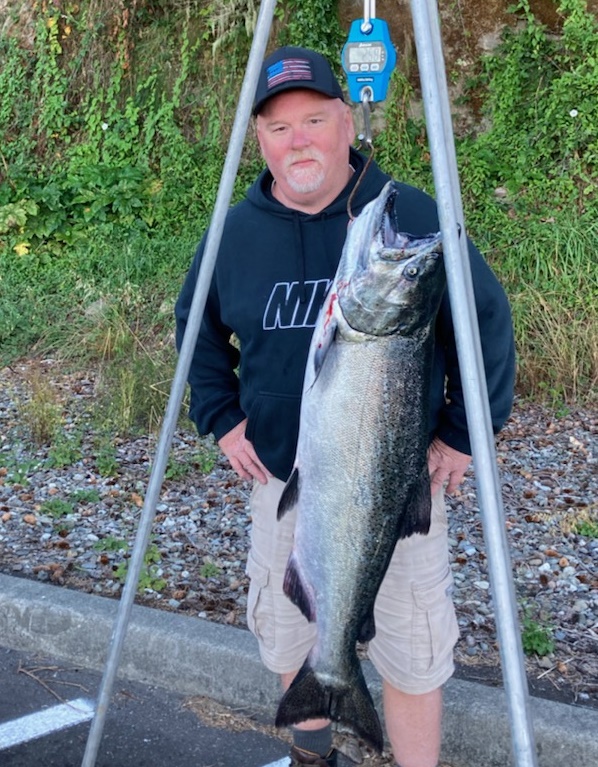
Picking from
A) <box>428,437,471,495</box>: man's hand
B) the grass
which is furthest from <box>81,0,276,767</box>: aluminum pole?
the grass

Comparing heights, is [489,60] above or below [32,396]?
above

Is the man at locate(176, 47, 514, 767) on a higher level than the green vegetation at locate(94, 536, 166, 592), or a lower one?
higher

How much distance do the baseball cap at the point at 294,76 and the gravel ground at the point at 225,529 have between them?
2190 mm

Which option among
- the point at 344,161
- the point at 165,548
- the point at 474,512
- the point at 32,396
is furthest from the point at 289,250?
the point at 32,396

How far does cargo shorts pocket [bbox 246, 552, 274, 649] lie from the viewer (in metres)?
2.90

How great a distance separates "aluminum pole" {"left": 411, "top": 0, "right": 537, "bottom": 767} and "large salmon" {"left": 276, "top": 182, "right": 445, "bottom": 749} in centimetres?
11

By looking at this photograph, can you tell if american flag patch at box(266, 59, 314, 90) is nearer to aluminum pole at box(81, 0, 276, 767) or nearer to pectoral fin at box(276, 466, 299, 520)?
aluminum pole at box(81, 0, 276, 767)

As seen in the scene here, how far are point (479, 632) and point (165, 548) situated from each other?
5.25 feet

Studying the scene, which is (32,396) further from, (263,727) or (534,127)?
(534,127)

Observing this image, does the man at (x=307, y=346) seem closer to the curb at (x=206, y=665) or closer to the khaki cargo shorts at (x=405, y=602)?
the khaki cargo shorts at (x=405, y=602)

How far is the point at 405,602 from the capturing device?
8.86 feet

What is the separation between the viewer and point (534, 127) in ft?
29.1

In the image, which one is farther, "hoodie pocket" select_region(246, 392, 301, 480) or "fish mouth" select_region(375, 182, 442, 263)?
"hoodie pocket" select_region(246, 392, 301, 480)

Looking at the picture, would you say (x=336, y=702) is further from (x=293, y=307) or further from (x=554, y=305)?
(x=554, y=305)
